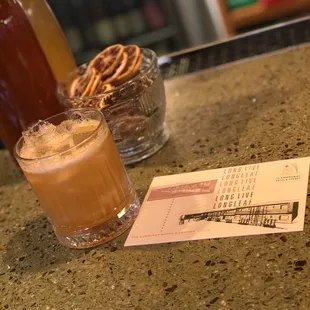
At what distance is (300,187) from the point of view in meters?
0.60

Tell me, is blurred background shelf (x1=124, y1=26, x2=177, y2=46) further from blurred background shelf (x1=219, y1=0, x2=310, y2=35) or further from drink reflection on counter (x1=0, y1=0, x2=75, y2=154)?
drink reflection on counter (x1=0, y1=0, x2=75, y2=154)

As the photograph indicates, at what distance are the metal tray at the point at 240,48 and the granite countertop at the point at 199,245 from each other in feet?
0.12

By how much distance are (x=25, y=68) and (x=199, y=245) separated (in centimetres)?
39

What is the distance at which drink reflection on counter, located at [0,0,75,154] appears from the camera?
2.59 feet

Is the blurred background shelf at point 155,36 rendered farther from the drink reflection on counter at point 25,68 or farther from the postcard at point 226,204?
the postcard at point 226,204

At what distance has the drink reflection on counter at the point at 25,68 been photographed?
79cm

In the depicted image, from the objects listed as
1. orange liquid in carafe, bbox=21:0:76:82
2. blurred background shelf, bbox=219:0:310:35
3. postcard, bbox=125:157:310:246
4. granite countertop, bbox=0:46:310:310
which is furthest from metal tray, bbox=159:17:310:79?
blurred background shelf, bbox=219:0:310:35

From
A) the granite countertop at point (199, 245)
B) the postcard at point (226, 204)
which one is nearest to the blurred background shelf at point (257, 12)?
the granite countertop at point (199, 245)

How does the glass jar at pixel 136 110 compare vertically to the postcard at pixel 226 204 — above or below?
above

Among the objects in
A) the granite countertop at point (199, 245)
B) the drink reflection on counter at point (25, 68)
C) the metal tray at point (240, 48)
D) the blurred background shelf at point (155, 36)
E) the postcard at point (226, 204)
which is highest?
the drink reflection on counter at point (25, 68)

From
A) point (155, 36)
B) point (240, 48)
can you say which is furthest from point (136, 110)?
point (155, 36)

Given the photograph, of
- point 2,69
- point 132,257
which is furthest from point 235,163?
point 2,69

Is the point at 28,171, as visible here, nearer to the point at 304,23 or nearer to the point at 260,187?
the point at 260,187

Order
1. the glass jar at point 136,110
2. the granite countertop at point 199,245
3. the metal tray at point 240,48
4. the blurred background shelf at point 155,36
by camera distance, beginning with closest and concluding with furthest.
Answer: the granite countertop at point 199,245 < the glass jar at point 136,110 < the metal tray at point 240,48 < the blurred background shelf at point 155,36
